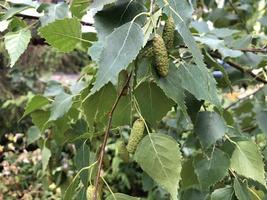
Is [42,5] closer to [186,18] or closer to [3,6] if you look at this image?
[3,6]

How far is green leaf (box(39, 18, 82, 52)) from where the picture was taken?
648 millimetres

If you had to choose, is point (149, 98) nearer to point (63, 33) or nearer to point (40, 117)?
point (63, 33)

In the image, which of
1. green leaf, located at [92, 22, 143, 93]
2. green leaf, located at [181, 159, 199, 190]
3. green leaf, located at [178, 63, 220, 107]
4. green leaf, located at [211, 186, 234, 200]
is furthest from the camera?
green leaf, located at [181, 159, 199, 190]

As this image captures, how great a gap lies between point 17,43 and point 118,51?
32 centimetres

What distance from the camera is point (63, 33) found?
66cm

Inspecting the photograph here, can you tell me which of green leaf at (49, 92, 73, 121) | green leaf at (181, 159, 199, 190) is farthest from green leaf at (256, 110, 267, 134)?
green leaf at (49, 92, 73, 121)

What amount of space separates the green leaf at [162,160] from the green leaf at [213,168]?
0.16m

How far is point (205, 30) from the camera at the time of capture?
120cm

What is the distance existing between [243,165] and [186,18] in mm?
262

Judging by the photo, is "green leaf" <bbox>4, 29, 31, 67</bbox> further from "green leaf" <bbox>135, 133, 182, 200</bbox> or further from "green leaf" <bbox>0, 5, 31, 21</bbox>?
"green leaf" <bbox>135, 133, 182, 200</bbox>

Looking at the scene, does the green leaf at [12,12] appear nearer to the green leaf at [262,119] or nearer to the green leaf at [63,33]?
the green leaf at [63,33]

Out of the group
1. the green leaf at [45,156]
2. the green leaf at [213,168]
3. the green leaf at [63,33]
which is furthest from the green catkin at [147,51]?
the green leaf at [45,156]

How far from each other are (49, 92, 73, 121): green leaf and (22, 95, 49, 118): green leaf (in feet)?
0.18

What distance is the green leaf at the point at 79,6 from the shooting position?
0.79 metres
